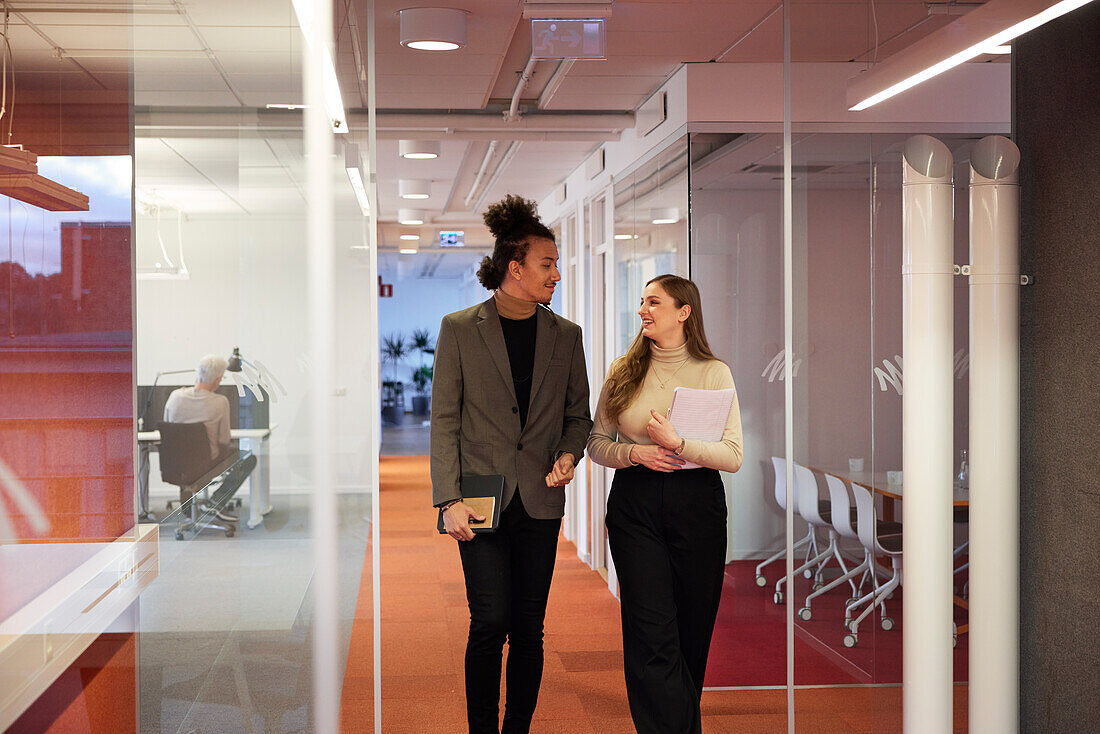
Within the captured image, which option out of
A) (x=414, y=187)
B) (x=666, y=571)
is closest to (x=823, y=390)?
(x=666, y=571)

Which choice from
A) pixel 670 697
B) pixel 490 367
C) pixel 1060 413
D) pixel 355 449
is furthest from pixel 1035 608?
pixel 355 449

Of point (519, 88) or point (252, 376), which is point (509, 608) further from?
point (519, 88)

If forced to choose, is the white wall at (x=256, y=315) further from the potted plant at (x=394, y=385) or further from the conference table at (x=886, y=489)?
the potted plant at (x=394, y=385)

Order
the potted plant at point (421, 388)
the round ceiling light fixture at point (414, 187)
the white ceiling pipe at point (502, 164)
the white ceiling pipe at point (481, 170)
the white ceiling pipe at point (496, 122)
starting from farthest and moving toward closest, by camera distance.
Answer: the potted plant at point (421, 388)
the round ceiling light fixture at point (414, 187)
the white ceiling pipe at point (481, 170)
the white ceiling pipe at point (502, 164)
the white ceiling pipe at point (496, 122)

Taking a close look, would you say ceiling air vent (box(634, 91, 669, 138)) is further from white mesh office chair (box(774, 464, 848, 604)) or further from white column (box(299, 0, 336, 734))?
white column (box(299, 0, 336, 734))

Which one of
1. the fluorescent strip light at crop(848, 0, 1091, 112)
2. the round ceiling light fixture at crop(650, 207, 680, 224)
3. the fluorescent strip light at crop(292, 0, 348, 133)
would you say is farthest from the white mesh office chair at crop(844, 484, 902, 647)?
the fluorescent strip light at crop(292, 0, 348, 133)

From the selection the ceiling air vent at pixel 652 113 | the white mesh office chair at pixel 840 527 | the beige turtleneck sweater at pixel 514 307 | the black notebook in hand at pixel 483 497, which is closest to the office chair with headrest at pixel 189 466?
the black notebook in hand at pixel 483 497

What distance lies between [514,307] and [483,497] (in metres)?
0.64

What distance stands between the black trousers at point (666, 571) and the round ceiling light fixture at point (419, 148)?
17.7ft

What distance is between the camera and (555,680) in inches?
189

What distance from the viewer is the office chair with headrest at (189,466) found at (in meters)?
1.25

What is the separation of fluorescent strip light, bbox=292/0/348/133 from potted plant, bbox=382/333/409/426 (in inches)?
759

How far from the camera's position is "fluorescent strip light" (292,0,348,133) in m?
2.08

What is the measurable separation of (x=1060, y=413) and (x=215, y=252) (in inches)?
108
